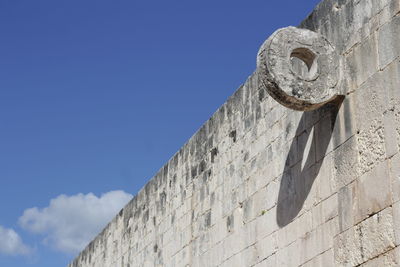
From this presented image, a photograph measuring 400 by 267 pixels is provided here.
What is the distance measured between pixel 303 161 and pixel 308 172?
0.16 m

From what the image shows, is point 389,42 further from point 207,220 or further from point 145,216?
point 145,216

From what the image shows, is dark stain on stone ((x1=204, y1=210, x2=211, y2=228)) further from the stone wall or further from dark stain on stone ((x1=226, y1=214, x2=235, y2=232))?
dark stain on stone ((x1=226, y1=214, x2=235, y2=232))

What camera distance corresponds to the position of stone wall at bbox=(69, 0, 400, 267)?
5.86 metres

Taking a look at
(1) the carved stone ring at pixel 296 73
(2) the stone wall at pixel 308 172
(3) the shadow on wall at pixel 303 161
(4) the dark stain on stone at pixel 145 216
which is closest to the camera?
(2) the stone wall at pixel 308 172

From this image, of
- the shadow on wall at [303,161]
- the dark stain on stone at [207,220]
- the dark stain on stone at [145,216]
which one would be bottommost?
the shadow on wall at [303,161]

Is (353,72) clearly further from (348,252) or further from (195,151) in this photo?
(195,151)

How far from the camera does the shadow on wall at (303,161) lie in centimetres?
658

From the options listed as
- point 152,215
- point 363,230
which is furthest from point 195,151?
point 363,230

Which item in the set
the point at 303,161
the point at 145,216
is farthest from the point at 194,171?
the point at 303,161

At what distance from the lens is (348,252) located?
603 cm

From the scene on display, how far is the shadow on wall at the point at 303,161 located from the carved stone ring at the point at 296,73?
9.5 inches

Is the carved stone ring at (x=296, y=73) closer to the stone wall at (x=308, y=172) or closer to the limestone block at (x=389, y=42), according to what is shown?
the stone wall at (x=308, y=172)

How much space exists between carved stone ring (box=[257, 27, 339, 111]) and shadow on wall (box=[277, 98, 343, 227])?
24 cm

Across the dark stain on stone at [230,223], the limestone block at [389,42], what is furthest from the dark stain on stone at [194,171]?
the limestone block at [389,42]
